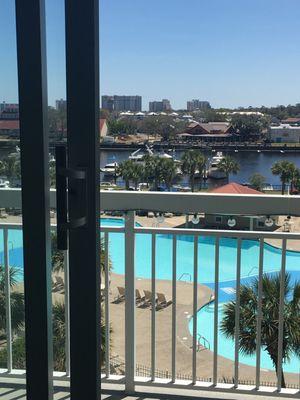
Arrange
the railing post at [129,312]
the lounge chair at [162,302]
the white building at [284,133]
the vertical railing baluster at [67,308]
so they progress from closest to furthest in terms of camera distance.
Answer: the vertical railing baluster at [67,308]
the railing post at [129,312]
the white building at [284,133]
the lounge chair at [162,302]

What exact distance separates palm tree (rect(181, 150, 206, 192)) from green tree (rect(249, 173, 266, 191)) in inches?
25.0

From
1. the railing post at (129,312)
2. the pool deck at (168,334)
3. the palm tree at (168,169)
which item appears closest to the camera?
the railing post at (129,312)

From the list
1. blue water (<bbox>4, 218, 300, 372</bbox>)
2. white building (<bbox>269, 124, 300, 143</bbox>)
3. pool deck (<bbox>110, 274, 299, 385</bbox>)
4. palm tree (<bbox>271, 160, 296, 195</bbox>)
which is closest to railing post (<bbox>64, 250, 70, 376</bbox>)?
blue water (<bbox>4, 218, 300, 372</bbox>)

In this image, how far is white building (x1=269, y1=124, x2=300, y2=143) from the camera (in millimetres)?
4984

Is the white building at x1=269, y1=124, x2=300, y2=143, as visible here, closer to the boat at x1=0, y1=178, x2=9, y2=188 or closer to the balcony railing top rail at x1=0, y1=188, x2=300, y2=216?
the balcony railing top rail at x1=0, y1=188, x2=300, y2=216

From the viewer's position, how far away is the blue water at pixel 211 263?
4.05 m

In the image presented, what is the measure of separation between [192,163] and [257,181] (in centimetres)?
80

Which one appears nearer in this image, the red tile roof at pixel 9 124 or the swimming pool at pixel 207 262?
the red tile roof at pixel 9 124

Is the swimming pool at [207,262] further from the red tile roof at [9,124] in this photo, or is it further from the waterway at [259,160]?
the red tile roof at [9,124]

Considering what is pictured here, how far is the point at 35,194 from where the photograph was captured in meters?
1.03

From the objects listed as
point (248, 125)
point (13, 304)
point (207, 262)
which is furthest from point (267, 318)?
point (207, 262)

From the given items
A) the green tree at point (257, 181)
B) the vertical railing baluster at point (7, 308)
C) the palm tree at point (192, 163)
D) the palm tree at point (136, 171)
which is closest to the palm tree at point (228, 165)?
the green tree at point (257, 181)

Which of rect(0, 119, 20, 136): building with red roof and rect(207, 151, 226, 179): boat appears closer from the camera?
rect(0, 119, 20, 136): building with red roof

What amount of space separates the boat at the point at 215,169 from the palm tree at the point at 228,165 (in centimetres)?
5
